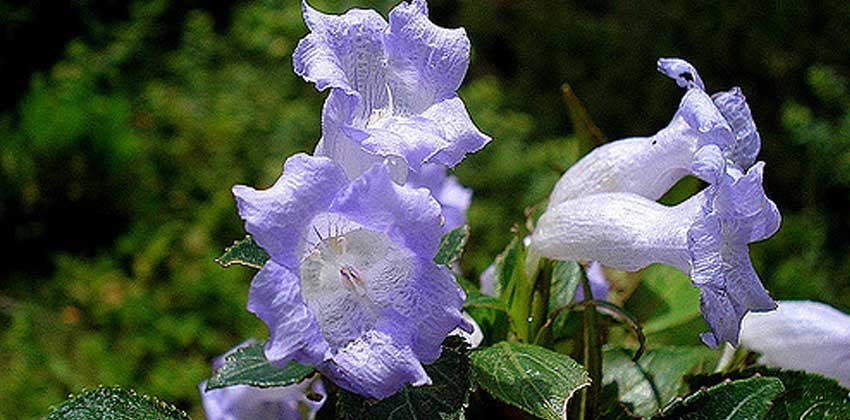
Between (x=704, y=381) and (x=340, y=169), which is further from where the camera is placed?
(x=704, y=381)

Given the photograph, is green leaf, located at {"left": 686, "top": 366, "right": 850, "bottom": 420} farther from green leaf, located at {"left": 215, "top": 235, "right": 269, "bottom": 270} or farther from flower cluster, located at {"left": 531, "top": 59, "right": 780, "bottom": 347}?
green leaf, located at {"left": 215, "top": 235, "right": 269, "bottom": 270}

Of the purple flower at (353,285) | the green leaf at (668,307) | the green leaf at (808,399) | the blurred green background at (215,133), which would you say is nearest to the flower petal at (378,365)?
the purple flower at (353,285)

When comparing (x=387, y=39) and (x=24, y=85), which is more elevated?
(x=387, y=39)

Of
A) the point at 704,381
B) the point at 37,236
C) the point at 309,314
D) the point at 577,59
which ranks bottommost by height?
the point at 37,236

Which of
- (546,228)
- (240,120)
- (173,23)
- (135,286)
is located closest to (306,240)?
(546,228)

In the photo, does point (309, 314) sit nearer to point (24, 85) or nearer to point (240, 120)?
point (240, 120)

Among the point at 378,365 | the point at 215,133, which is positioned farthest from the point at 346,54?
the point at 215,133

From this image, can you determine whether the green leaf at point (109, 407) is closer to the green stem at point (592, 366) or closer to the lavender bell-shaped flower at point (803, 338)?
the green stem at point (592, 366)
